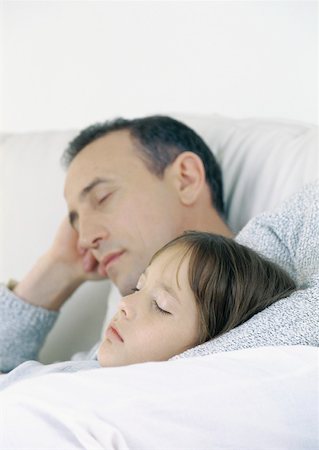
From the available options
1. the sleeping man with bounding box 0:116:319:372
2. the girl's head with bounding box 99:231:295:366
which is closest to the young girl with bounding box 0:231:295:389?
the girl's head with bounding box 99:231:295:366

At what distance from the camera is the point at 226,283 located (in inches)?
39.4

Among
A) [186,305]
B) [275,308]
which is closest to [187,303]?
[186,305]

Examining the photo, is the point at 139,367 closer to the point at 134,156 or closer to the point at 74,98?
the point at 134,156

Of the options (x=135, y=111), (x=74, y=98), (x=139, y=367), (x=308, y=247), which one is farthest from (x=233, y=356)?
(x=74, y=98)

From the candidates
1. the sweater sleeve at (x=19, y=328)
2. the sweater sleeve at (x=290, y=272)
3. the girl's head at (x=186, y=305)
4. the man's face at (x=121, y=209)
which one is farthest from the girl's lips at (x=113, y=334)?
the sweater sleeve at (x=19, y=328)

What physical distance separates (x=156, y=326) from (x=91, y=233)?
467 mm

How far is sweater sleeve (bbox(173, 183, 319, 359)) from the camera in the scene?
3.05ft

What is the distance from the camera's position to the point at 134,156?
1.53m

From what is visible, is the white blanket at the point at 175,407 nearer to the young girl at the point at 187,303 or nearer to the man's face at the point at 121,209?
the young girl at the point at 187,303

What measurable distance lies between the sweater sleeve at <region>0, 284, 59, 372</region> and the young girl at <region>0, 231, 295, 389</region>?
621mm

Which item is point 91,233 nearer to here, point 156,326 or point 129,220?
point 129,220

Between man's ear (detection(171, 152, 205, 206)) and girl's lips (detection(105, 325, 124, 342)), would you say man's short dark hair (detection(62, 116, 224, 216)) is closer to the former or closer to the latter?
man's ear (detection(171, 152, 205, 206))

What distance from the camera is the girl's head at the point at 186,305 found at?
985 millimetres

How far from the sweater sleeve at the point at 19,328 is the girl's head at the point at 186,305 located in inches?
24.5
